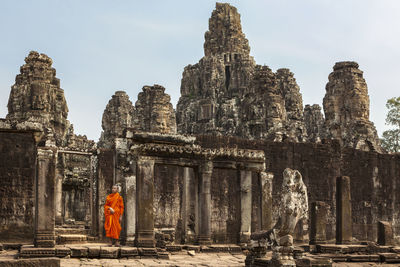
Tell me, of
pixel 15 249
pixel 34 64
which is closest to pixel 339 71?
pixel 34 64

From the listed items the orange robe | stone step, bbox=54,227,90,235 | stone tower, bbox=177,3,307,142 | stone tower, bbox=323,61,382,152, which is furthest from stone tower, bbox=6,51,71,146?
stone tower, bbox=177,3,307,142

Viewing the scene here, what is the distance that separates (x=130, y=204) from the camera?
14352 mm

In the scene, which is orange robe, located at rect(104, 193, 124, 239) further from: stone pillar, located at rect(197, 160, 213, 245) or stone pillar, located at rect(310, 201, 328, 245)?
stone pillar, located at rect(310, 201, 328, 245)

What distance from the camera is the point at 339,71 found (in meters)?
34.6

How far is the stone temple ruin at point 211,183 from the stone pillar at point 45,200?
2 cm

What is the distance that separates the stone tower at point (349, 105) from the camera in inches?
1315

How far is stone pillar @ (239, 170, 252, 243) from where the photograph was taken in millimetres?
16328

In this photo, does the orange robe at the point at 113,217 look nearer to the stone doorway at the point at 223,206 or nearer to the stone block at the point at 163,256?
the stone block at the point at 163,256

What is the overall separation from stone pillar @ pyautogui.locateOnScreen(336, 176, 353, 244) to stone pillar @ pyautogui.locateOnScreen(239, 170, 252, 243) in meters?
2.66

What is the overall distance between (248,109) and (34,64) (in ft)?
44.2

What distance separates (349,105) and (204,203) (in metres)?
21.0

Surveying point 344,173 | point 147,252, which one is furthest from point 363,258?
point 344,173

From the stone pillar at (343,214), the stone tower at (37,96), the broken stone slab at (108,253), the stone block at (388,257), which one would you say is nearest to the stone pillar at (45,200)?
the broken stone slab at (108,253)

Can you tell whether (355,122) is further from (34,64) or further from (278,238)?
(278,238)
